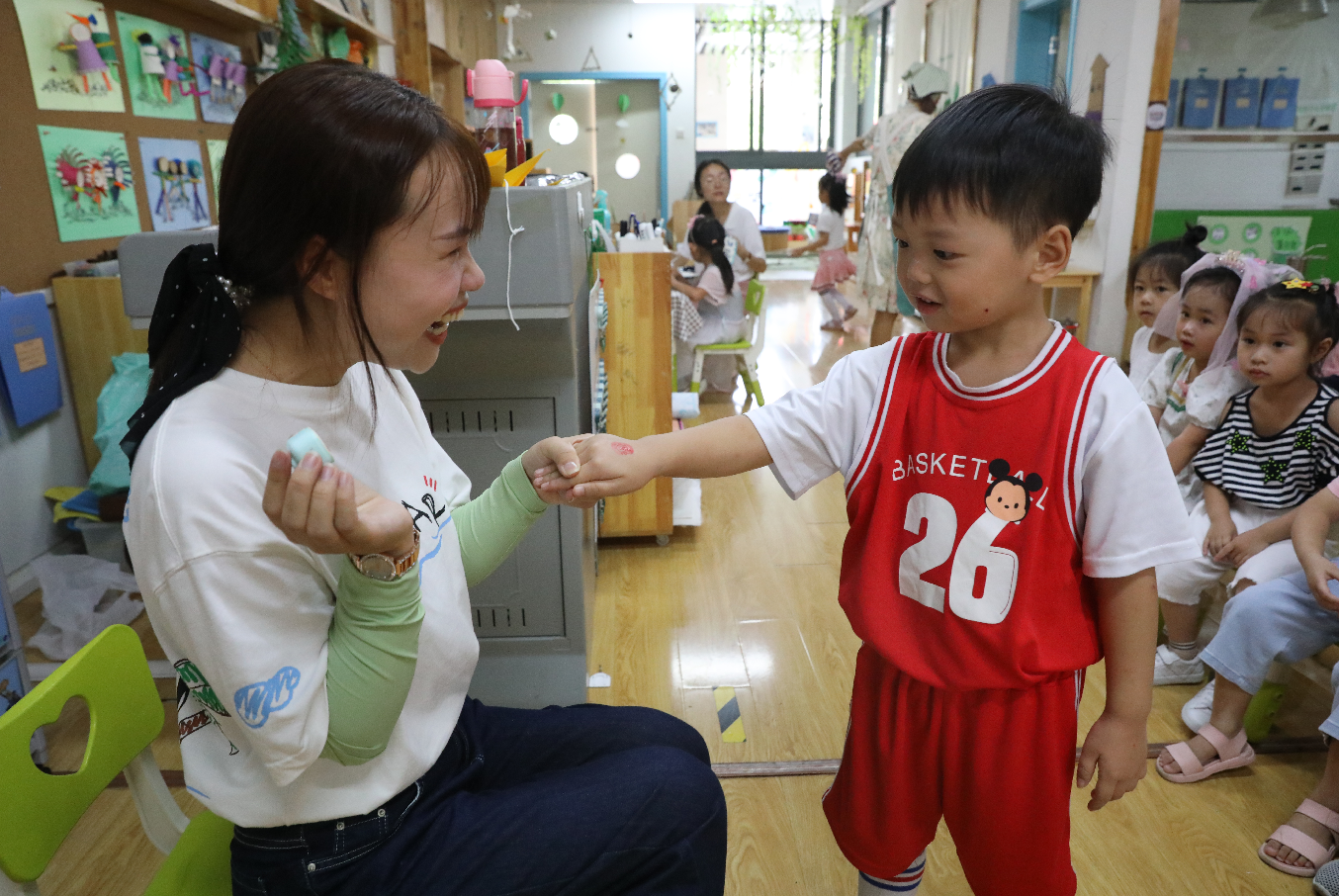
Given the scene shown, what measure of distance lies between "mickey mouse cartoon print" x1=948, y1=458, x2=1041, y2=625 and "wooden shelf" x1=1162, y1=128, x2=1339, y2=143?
13.4 feet

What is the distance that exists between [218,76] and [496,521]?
9.67 feet

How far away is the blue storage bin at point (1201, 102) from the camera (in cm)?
443

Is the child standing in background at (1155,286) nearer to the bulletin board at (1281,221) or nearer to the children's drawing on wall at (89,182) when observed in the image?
the bulletin board at (1281,221)

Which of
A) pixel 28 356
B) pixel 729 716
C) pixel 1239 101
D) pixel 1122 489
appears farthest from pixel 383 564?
pixel 1239 101

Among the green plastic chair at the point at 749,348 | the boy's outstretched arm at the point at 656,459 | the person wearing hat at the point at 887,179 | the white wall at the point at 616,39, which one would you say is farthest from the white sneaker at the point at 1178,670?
the white wall at the point at 616,39

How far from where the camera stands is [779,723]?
198 centimetres

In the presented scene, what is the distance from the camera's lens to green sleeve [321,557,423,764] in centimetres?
76

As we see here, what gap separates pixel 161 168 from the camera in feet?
9.71

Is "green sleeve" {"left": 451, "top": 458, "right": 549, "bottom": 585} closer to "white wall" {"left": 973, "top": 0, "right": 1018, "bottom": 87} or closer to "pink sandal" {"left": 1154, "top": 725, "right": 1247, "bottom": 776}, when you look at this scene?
"pink sandal" {"left": 1154, "top": 725, "right": 1247, "bottom": 776}

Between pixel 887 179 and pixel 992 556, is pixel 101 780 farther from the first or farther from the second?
pixel 887 179

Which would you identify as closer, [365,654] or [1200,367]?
[365,654]

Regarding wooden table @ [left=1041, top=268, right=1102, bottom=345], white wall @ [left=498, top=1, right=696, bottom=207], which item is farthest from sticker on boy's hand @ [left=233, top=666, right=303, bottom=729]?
white wall @ [left=498, top=1, right=696, bottom=207]

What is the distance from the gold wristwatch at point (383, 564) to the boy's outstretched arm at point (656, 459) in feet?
1.08

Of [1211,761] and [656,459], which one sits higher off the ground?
[656,459]
